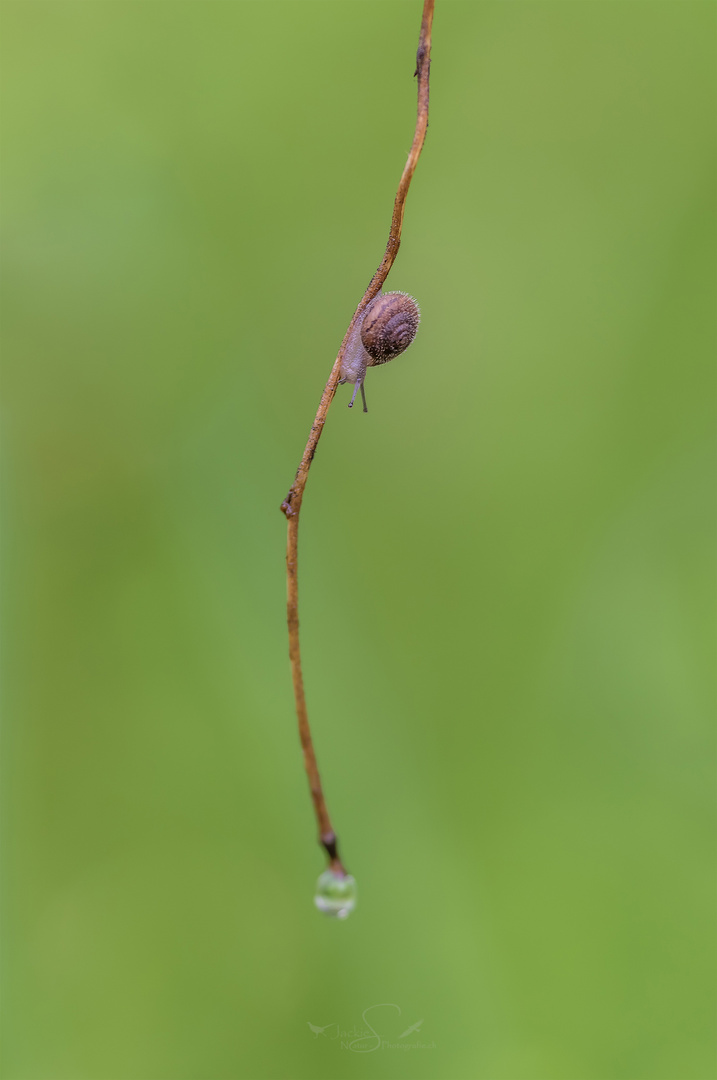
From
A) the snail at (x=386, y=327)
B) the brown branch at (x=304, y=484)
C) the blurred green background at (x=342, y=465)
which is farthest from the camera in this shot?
the blurred green background at (x=342, y=465)

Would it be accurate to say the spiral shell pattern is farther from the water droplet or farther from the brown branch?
the water droplet

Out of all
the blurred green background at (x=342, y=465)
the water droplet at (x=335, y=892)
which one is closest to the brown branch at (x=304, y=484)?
the water droplet at (x=335, y=892)

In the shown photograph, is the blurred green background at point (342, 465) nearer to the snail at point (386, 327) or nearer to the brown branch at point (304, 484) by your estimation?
the snail at point (386, 327)

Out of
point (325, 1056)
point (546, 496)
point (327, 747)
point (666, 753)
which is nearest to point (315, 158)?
point (546, 496)

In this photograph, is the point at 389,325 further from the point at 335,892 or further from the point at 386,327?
the point at 335,892

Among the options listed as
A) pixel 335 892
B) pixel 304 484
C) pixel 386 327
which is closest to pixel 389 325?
pixel 386 327

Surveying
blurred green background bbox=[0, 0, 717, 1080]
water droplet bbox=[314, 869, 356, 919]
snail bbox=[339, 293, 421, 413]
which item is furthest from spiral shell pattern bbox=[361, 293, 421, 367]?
blurred green background bbox=[0, 0, 717, 1080]
